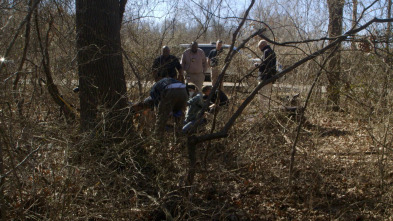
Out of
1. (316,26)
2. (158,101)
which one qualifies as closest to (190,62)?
(316,26)

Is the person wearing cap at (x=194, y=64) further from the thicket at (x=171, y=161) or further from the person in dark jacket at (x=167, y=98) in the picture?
the person in dark jacket at (x=167, y=98)

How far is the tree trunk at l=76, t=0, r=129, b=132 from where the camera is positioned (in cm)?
478

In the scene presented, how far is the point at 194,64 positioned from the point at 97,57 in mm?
3427

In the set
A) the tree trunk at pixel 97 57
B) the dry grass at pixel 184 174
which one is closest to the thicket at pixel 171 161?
the dry grass at pixel 184 174

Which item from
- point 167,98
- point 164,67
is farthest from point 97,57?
point 164,67

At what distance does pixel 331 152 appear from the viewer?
17.7ft

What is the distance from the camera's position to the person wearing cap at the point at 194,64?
7.91 m

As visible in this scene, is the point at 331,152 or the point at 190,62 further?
the point at 190,62

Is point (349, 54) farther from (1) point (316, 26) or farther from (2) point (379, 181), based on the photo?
(2) point (379, 181)

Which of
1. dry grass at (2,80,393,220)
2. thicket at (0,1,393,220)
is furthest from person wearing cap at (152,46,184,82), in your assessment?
dry grass at (2,80,393,220)

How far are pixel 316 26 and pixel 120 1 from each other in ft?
10.5

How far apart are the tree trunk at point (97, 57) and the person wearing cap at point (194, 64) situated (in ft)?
9.78

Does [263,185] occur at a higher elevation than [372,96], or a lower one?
lower

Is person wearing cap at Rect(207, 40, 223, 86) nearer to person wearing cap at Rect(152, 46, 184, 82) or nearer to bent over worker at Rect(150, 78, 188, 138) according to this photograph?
person wearing cap at Rect(152, 46, 184, 82)
